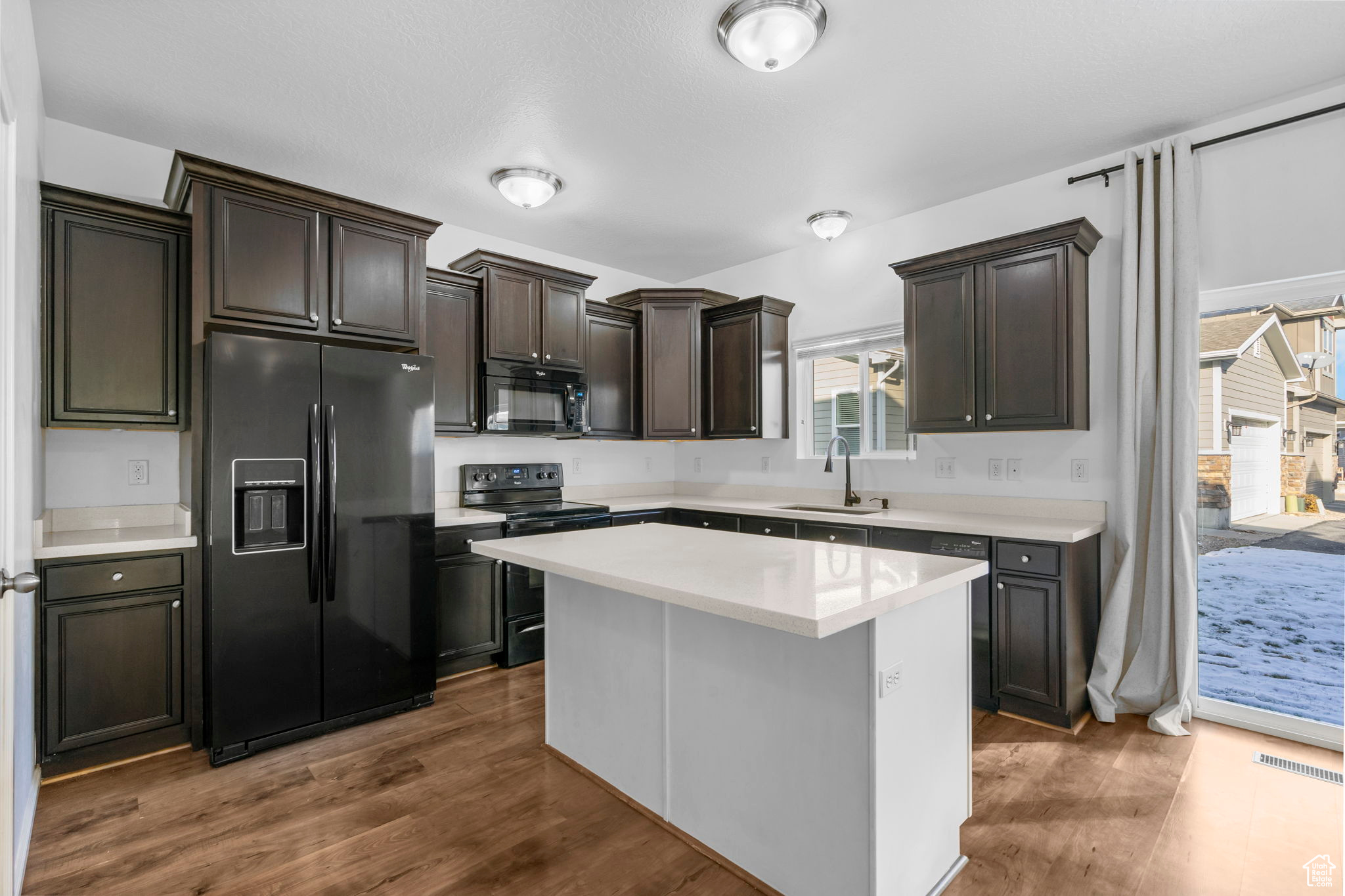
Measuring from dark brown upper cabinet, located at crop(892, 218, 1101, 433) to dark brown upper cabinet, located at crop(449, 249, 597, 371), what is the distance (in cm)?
201

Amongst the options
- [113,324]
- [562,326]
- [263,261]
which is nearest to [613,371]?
[562,326]

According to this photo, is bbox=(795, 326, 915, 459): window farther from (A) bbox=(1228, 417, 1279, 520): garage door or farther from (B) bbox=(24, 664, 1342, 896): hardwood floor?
(B) bbox=(24, 664, 1342, 896): hardwood floor

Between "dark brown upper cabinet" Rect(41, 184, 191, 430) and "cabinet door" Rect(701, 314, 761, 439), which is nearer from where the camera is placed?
"dark brown upper cabinet" Rect(41, 184, 191, 430)

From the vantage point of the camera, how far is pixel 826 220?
380 centimetres

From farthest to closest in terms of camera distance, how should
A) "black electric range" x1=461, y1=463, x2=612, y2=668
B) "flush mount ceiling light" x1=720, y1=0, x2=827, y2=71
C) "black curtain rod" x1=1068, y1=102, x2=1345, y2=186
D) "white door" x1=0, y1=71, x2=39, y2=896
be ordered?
"black electric range" x1=461, y1=463, x2=612, y2=668
"black curtain rod" x1=1068, y1=102, x2=1345, y2=186
"flush mount ceiling light" x1=720, y1=0, x2=827, y2=71
"white door" x1=0, y1=71, x2=39, y2=896

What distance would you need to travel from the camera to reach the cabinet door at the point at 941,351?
3291mm

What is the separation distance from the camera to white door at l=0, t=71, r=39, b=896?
1.46 m

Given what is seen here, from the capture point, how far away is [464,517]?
351 centimetres

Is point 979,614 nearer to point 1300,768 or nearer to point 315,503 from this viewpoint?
point 1300,768

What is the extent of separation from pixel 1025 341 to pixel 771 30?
6.30 feet

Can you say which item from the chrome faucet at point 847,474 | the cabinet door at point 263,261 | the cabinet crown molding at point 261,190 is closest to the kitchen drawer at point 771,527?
the chrome faucet at point 847,474

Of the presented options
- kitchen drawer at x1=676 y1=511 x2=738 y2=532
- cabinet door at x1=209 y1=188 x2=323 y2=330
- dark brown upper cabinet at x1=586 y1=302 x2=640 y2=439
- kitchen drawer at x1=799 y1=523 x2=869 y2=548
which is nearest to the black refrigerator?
cabinet door at x1=209 y1=188 x2=323 y2=330

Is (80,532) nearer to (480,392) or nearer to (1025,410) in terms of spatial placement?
(480,392)

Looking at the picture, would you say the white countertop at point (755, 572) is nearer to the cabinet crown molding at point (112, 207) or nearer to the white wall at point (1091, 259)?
the white wall at point (1091, 259)
